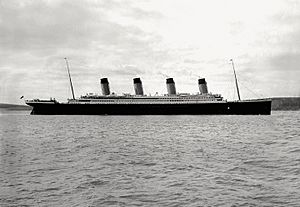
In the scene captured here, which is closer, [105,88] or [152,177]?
[152,177]

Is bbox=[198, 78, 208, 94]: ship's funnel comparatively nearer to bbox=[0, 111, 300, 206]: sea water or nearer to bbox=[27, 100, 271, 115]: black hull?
bbox=[27, 100, 271, 115]: black hull

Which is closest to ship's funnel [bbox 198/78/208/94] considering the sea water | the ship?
the ship

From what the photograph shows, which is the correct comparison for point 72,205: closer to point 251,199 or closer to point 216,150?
point 251,199

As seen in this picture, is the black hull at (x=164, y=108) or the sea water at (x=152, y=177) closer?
the sea water at (x=152, y=177)

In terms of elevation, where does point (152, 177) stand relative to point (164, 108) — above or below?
below

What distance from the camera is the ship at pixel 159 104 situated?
232 feet

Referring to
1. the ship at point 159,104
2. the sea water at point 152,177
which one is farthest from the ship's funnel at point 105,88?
the sea water at point 152,177

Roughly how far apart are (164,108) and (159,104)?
3.99 feet

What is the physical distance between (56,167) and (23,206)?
474 centimetres

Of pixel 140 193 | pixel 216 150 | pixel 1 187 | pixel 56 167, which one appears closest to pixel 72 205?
pixel 140 193

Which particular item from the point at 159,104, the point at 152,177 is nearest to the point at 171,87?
the point at 159,104

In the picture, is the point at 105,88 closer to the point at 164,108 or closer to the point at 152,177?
the point at 164,108

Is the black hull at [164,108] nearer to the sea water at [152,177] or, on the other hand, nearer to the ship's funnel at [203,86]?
the ship's funnel at [203,86]

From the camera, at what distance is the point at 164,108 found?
2869 inches
